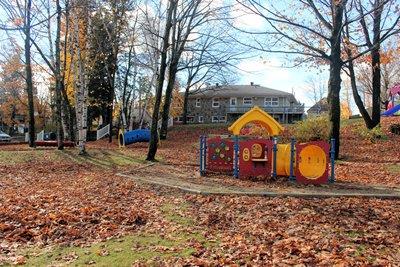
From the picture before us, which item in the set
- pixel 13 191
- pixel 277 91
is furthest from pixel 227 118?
pixel 13 191

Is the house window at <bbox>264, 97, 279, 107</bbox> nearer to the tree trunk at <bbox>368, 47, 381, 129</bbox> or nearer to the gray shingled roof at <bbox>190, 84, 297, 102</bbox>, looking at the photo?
the gray shingled roof at <bbox>190, 84, 297, 102</bbox>

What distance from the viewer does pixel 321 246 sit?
236 inches

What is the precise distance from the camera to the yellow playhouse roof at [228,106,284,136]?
43.0 ft

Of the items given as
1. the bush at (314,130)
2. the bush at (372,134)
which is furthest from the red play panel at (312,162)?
the bush at (372,134)

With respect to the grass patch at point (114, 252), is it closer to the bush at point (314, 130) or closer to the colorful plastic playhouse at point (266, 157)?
the colorful plastic playhouse at point (266, 157)

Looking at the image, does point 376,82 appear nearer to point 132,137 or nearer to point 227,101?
point 132,137

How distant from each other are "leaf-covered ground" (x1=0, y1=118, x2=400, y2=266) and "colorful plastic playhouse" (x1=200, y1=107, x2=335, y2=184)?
1624mm

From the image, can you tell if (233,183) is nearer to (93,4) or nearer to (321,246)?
(321,246)

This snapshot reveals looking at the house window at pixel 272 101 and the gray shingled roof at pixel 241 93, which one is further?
the house window at pixel 272 101

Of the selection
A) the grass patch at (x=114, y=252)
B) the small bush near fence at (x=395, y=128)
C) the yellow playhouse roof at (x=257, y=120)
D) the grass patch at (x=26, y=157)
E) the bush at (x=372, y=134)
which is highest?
the yellow playhouse roof at (x=257, y=120)


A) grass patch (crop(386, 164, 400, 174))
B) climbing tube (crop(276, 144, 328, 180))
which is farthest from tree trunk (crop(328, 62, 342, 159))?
climbing tube (crop(276, 144, 328, 180))

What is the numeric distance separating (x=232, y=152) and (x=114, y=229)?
265 inches

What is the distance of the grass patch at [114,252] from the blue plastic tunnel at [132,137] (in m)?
20.0

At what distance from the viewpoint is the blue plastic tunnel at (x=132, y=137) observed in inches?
1042
